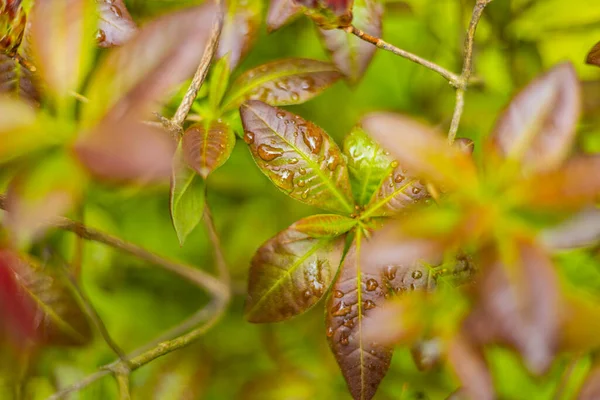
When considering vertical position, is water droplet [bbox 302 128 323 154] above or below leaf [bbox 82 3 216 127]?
below

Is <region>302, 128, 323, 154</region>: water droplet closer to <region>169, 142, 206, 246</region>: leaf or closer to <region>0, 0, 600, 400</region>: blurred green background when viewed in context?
<region>169, 142, 206, 246</region>: leaf

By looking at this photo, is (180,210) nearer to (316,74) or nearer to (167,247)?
Answer: (316,74)

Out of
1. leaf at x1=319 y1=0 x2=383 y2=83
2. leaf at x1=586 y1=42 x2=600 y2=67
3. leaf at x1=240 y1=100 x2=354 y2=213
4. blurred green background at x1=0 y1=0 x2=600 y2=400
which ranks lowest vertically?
blurred green background at x1=0 y1=0 x2=600 y2=400

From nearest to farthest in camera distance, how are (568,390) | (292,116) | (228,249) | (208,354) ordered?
(292,116) < (568,390) < (208,354) < (228,249)

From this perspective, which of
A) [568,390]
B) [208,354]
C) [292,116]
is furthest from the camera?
[208,354]

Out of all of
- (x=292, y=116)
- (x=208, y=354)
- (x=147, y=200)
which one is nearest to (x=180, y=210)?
(x=292, y=116)

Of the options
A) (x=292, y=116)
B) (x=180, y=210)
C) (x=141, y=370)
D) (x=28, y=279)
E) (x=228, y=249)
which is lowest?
(x=141, y=370)

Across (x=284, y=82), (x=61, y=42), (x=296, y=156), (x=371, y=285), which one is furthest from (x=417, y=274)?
(x=61, y=42)

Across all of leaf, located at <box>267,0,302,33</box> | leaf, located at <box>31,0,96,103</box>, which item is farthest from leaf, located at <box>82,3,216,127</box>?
leaf, located at <box>267,0,302,33</box>
